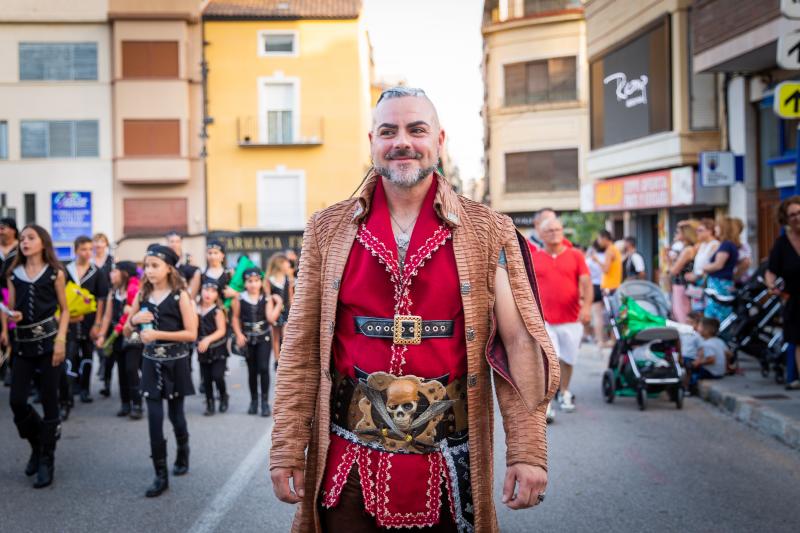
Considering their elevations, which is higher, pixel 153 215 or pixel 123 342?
pixel 153 215

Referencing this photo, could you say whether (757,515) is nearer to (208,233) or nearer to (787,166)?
(787,166)

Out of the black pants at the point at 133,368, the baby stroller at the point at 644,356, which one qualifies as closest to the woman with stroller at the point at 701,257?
the baby stroller at the point at 644,356

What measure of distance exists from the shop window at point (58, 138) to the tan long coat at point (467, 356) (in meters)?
40.6

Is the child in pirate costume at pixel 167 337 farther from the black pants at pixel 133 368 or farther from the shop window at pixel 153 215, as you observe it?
the shop window at pixel 153 215

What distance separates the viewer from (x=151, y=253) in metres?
7.80

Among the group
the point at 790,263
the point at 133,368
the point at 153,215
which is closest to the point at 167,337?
the point at 133,368

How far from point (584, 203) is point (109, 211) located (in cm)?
2144

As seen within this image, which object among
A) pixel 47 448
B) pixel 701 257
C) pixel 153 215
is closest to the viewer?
pixel 47 448

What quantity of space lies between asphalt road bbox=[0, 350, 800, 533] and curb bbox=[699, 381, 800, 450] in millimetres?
143

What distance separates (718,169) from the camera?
19797 millimetres

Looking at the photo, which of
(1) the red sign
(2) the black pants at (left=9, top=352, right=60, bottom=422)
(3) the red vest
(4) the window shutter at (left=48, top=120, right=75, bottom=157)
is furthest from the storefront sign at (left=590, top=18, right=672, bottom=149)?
(4) the window shutter at (left=48, top=120, right=75, bottom=157)

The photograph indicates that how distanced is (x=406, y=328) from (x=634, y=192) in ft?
76.8

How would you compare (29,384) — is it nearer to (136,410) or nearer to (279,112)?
(136,410)

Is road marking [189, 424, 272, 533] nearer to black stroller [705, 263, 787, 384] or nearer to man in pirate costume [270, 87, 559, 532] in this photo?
man in pirate costume [270, 87, 559, 532]
